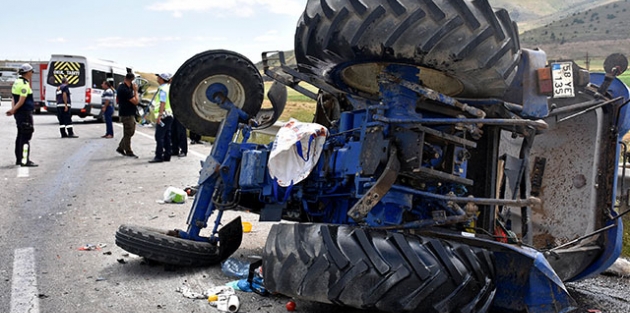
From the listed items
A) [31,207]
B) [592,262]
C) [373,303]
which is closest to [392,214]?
[373,303]

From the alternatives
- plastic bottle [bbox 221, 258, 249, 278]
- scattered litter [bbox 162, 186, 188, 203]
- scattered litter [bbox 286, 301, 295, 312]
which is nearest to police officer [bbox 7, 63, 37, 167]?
scattered litter [bbox 162, 186, 188, 203]

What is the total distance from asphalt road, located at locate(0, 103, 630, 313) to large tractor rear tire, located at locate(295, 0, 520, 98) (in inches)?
62.7

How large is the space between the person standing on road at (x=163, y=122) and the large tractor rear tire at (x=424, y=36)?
891 centimetres

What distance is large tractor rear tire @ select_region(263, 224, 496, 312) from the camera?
341 centimetres

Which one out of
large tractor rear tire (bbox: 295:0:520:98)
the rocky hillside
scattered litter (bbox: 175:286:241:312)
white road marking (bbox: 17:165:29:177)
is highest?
the rocky hillside

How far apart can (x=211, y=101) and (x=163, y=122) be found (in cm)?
733

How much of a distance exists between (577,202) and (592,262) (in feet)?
2.11

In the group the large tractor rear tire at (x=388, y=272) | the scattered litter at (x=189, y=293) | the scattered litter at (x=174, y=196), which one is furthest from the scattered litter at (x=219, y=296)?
the scattered litter at (x=174, y=196)

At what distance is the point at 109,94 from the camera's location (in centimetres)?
1714

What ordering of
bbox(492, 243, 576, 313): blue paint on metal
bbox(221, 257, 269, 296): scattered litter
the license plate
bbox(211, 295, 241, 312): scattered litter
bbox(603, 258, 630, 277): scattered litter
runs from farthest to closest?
bbox(603, 258, 630, 277): scattered litter, bbox(221, 257, 269, 296): scattered litter, bbox(211, 295, 241, 312): scattered litter, the license plate, bbox(492, 243, 576, 313): blue paint on metal

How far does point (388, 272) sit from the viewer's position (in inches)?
135

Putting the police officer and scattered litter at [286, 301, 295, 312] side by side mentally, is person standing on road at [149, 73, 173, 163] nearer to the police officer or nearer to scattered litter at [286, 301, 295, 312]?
the police officer

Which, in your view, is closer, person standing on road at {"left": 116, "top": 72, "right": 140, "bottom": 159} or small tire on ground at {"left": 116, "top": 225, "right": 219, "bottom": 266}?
small tire on ground at {"left": 116, "top": 225, "right": 219, "bottom": 266}

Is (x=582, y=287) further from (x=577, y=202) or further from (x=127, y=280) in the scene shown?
(x=127, y=280)
